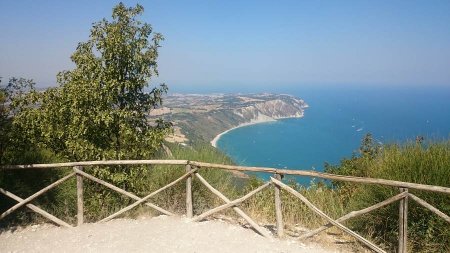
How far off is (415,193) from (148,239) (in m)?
4.53

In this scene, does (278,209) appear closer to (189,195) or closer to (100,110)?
(189,195)

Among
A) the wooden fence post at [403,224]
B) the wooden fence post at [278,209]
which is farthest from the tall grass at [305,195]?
the wooden fence post at [278,209]

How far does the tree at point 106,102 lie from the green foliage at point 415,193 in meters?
4.25

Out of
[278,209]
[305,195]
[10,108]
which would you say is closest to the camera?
[278,209]

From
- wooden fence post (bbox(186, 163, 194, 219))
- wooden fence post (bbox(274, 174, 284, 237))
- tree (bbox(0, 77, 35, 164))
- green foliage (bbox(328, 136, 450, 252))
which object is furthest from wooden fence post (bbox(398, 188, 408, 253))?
tree (bbox(0, 77, 35, 164))

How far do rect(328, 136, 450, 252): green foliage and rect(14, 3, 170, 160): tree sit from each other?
13.9ft

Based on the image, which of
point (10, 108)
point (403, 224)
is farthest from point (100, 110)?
point (403, 224)

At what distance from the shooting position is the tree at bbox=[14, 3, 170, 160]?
7258 mm

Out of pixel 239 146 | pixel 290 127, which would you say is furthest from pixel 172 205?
pixel 290 127

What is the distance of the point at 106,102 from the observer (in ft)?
24.2

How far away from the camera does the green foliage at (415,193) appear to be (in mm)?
5559

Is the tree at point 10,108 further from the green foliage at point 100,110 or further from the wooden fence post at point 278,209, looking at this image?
the wooden fence post at point 278,209

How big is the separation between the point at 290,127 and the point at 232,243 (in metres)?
160

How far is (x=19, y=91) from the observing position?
802 cm
